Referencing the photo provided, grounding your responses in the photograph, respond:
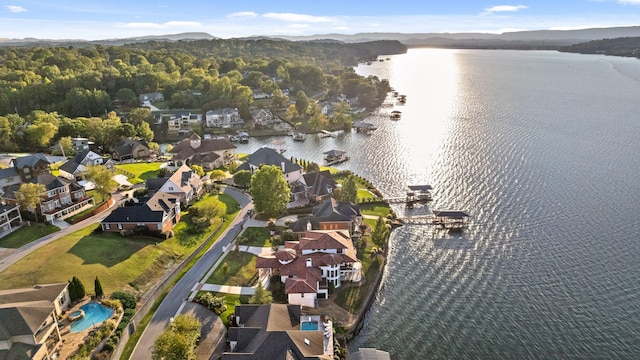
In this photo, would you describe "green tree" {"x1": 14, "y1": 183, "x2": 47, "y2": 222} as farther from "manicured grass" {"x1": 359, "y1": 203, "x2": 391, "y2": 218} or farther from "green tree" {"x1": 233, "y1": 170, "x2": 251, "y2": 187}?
"manicured grass" {"x1": 359, "y1": 203, "x2": 391, "y2": 218}

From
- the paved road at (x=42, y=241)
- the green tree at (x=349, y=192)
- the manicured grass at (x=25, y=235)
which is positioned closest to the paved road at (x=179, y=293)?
the green tree at (x=349, y=192)

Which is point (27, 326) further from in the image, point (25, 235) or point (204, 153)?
point (204, 153)

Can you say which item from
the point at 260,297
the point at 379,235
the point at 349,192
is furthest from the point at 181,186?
the point at 379,235

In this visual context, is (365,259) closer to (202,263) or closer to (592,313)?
(202,263)

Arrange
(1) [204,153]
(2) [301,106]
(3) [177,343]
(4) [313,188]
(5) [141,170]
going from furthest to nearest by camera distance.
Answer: (2) [301,106]
(1) [204,153]
(5) [141,170]
(4) [313,188]
(3) [177,343]

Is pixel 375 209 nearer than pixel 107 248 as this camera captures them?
No
